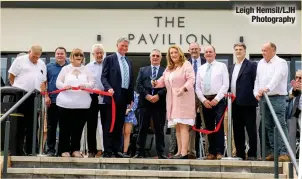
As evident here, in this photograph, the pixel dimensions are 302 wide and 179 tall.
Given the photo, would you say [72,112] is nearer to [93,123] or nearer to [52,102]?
[93,123]

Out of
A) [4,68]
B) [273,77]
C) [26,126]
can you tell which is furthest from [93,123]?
[4,68]

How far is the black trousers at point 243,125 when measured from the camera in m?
8.23

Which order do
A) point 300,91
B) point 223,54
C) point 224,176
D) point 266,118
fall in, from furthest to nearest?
point 223,54 → point 300,91 → point 266,118 → point 224,176

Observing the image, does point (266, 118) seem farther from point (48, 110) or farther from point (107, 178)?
point (48, 110)

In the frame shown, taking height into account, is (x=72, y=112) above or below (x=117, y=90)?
below

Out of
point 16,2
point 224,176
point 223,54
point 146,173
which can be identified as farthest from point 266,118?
point 16,2

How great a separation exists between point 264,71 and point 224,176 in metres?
1.79

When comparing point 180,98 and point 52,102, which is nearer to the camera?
point 180,98

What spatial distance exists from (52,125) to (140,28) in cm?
622

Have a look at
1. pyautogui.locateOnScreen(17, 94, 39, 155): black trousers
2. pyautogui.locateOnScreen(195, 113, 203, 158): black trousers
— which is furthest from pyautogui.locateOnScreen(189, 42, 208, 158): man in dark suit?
pyautogui.locateOnScreen(17, 94, 39, 155): black trousers

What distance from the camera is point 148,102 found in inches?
332

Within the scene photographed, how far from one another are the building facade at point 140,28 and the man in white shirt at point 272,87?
19.3ft

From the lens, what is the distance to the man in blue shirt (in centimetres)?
847

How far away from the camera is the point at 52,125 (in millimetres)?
8531
